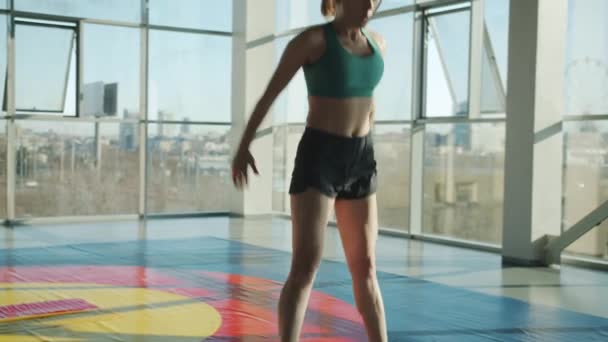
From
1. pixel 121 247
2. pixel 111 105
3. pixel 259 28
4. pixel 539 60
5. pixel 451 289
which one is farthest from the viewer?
pixel 259 28

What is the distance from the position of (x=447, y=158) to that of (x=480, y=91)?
2.95ft

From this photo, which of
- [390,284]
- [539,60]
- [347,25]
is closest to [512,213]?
[539,60]

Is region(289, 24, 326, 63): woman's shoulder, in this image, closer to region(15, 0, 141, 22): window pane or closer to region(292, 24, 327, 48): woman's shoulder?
region(292, 24, 327, 48): woman's shoulder

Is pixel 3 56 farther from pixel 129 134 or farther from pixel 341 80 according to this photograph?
pixel 341 80

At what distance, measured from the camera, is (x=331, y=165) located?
7.81 feet

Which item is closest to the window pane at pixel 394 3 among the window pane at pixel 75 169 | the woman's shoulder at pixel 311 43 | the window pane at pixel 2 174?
the window pane at pixel 75 169

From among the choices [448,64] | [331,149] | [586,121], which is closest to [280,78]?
[331,149]

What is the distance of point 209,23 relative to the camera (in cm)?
1049

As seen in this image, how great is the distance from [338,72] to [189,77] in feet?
27.3

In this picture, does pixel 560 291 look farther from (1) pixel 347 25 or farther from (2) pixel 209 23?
(2) pixel 209 23

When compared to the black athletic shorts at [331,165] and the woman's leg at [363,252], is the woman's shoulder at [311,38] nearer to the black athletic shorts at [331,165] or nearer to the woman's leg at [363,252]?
the black athletic shorts at [331,165]

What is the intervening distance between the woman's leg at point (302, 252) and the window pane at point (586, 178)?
15.9 ft

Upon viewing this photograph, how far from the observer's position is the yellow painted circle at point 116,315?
3557 millimetres

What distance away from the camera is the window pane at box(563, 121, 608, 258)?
647 cm
